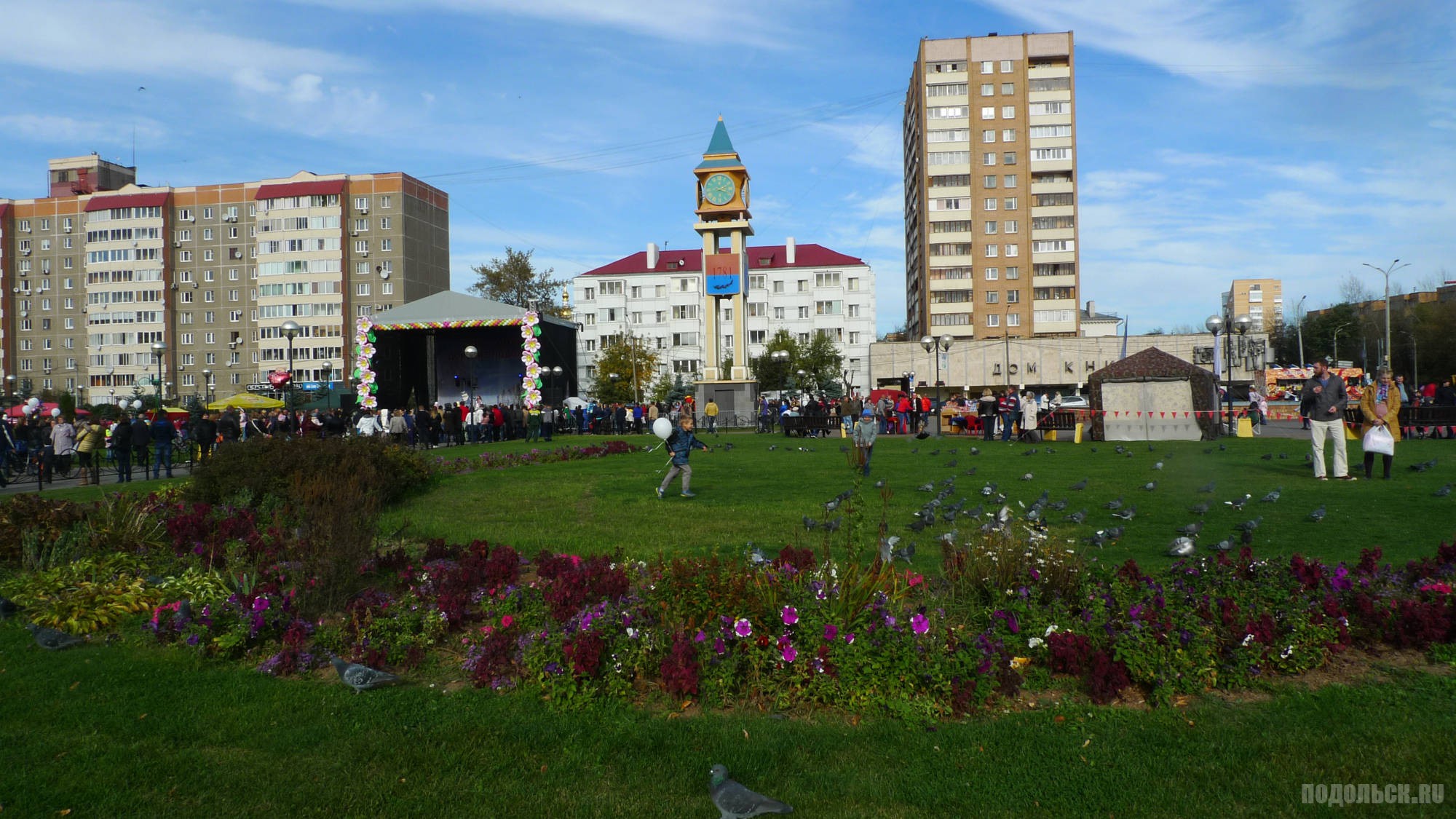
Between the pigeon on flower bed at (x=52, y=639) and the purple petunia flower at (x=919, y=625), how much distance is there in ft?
17.7

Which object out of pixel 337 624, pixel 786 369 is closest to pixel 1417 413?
pixel 337 624

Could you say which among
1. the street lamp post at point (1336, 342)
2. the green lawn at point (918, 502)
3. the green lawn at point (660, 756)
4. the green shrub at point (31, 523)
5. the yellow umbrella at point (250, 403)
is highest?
the street lamp post at point (1336, 342)

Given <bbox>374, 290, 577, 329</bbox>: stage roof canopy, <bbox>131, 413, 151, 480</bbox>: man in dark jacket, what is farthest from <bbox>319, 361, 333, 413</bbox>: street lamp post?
<bbox>131, 413, 151, 480</bbox>: man in dark jacket

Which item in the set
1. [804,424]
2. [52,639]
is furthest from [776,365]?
[52,639]

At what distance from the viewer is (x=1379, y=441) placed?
13586 millimetres

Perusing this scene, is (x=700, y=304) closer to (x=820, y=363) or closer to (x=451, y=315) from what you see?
(x=820, y=363)

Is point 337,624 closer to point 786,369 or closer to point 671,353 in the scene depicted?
point 786,369

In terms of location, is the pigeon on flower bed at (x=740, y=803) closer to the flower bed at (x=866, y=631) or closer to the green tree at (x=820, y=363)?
the flower bed at (x=866, y=631)

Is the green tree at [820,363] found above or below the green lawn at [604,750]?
above

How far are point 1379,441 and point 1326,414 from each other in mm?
861

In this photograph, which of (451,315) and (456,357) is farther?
(456,357)

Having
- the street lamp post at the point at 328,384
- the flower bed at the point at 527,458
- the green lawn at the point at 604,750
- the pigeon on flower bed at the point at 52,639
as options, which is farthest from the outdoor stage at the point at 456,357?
the green lawn at the point at 604,750

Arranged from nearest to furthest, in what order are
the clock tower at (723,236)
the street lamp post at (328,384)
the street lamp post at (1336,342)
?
the clock tower at (723,236), the street lamp post at (328,384), the street lamp post at (1336,342)

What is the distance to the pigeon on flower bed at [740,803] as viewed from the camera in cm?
351
